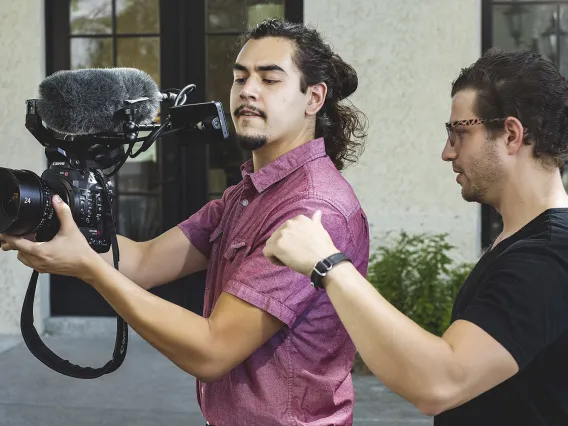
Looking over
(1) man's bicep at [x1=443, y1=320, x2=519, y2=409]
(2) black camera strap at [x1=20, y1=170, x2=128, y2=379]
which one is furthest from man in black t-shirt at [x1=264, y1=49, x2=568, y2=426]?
(2) black camera strap at [x1=20, y1=170, x2=128, y2=379]

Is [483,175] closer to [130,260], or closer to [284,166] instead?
[284,166]

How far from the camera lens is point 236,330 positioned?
1.75 metres

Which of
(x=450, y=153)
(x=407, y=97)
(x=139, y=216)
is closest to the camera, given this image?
(x=450, y=153)

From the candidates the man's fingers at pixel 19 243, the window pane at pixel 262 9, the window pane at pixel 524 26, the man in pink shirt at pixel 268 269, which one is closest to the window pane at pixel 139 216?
the window pane at pixel 262 9

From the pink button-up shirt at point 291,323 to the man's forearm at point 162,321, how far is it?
0.37 ft

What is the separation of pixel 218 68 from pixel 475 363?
4335 mm

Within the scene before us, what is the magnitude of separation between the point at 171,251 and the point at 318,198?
0.56 metres

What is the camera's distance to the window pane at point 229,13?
5.54 meters

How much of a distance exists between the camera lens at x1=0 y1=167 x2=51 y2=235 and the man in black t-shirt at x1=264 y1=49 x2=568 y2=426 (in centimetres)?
48

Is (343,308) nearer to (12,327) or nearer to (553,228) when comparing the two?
(553,228)

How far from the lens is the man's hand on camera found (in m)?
1.75

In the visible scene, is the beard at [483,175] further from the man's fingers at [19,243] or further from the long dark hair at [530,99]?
the man's fingers at [19,243]

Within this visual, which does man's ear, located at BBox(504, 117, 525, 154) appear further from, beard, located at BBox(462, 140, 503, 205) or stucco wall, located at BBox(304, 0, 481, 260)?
stucco wall, located at BBox(304, 0, 481, 260)

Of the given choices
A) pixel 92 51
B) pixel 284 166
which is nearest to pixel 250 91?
pixel 284 166
